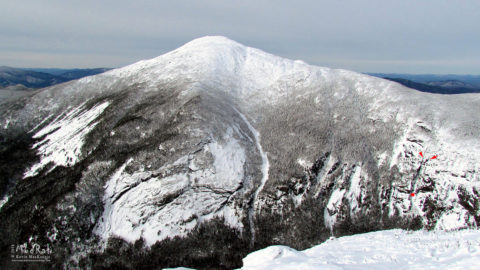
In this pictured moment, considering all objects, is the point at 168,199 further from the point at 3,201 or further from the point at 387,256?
the point at 387,256

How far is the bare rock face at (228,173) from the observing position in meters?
36.0

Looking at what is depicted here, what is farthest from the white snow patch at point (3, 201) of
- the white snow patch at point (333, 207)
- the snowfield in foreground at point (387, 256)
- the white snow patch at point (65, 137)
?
the white snow patch at point (333, 207)

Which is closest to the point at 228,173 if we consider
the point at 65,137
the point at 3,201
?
the point at 65,137

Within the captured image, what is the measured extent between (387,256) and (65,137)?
54246mm

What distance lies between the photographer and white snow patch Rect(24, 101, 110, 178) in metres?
45.9

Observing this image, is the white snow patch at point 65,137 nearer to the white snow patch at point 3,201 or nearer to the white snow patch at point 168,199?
the white snow patch at point 3,201

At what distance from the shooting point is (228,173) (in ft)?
136

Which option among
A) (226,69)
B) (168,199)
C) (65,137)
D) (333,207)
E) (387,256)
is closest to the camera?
(387,256)

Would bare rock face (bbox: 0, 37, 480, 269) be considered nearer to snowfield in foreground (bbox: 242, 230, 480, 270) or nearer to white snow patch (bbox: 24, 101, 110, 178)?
white snow patch (bbox: 24, 101, 110, 178)

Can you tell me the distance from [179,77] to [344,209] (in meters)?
43.4

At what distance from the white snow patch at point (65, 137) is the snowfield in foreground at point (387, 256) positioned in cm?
3913

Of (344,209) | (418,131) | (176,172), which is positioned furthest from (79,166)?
(418,131)

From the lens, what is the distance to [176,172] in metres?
40.2

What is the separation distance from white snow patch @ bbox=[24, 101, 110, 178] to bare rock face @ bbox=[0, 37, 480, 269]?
306 mm
